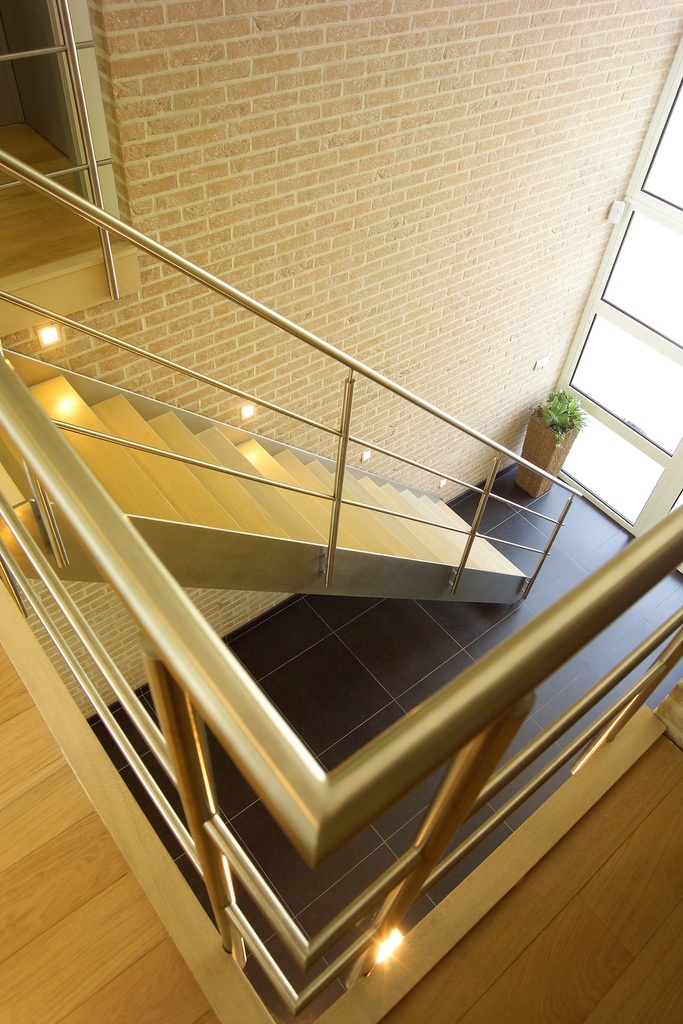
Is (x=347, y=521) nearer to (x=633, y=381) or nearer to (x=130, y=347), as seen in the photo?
(x=130, y=347)

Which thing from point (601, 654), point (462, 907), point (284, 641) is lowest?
point (462, 907)

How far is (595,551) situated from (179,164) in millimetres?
3981

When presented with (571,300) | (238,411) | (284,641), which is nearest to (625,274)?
(571,300)

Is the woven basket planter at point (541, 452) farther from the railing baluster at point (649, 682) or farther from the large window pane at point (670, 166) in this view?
the railing baluster at point (649, 682)

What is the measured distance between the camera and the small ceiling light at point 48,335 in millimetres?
2652

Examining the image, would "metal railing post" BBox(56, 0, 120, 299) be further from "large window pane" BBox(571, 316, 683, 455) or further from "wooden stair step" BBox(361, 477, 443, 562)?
"large window pane" BBox(571, 316, 683, 455)

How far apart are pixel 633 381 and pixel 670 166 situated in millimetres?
1457

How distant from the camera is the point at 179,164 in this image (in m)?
2.62

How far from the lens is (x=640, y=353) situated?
5.23m

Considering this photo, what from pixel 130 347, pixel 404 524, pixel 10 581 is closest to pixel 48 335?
pixel 130 347

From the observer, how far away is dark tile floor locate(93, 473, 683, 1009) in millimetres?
3533

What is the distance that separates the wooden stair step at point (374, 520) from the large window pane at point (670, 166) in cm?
279

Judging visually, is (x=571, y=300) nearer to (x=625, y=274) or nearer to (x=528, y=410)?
(x=625, y=274)

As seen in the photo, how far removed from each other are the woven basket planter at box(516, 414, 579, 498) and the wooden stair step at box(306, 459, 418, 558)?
1876 mm
